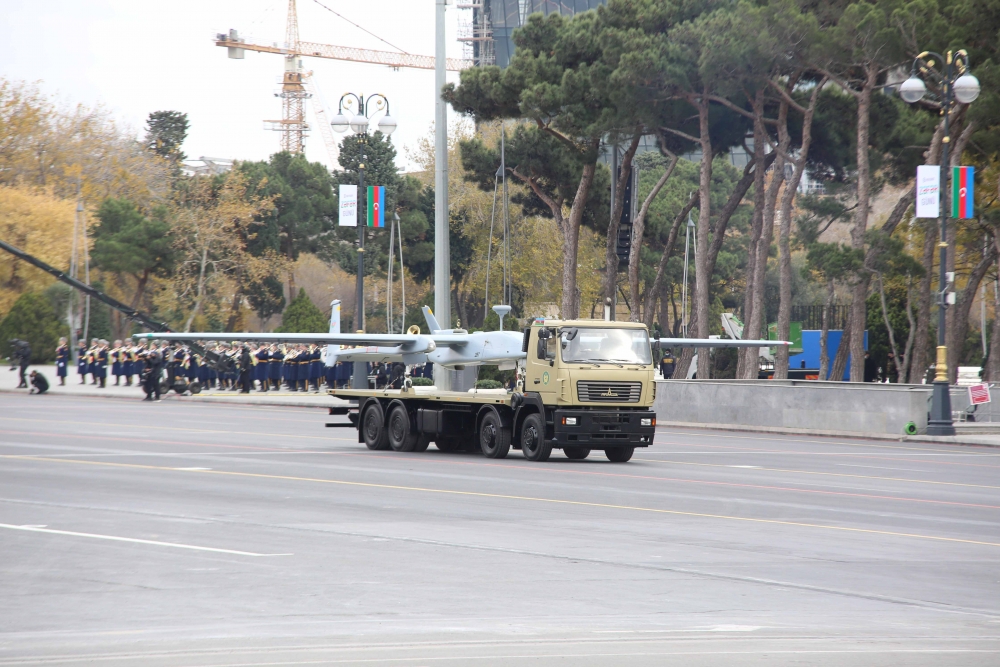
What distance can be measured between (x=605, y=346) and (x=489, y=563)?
12.1 metres

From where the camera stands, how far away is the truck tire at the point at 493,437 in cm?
2292

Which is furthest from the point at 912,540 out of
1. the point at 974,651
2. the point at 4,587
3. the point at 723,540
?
the point at 4,587

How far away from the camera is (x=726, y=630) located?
8.21m

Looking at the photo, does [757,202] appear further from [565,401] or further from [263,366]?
[565,401]

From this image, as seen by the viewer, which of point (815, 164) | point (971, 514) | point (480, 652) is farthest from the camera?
point (815, 164)

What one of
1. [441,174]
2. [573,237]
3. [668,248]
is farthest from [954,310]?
[441,174]

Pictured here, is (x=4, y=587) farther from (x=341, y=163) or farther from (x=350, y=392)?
(x=341, y=163)

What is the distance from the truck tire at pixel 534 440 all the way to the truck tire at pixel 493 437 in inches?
13.4

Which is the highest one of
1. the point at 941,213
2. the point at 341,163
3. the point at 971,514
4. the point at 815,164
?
the point at 341,163

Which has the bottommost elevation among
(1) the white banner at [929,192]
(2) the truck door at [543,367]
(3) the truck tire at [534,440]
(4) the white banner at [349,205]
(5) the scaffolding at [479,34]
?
(3) the truck tire at [534,440]

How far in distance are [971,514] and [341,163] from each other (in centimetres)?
8088

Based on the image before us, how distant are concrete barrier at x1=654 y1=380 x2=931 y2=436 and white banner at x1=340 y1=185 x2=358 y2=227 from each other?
11248mm

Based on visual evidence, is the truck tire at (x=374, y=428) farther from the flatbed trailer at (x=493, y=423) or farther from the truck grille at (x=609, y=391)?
the truck grille at (x=609, y=391)

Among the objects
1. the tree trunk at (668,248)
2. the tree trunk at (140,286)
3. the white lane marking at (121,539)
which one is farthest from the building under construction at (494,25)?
the white lane marking at (121,539)
